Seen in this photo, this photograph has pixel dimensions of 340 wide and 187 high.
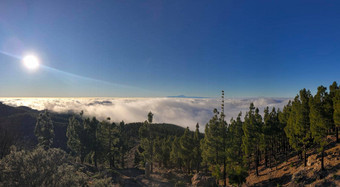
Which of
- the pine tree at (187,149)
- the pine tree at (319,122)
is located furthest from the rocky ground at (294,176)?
the pine tree at (187,149)

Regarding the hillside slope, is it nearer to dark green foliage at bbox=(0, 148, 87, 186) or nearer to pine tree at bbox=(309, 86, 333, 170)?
pine tree at bbox=(309, 86, 333, 170)

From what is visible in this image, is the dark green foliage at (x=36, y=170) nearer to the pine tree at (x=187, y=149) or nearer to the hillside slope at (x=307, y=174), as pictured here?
the hillside slope at (x=307, y=174)

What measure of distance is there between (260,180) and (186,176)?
1651cm

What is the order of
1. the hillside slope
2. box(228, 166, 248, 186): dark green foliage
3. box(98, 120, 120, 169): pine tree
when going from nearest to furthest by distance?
the hillside slope < box(228, 166, 248, 186): dark green foliage < box(98, 120, 120, 169): pine tree

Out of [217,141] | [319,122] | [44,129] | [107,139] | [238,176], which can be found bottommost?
[238,176]

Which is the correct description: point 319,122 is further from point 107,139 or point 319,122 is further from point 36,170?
point 107,139

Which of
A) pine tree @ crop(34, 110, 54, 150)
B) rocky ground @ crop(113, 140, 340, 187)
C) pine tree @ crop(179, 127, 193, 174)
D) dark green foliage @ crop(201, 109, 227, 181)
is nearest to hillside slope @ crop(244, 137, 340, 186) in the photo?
rocky ground @ crop(113, 140, 340, 187)

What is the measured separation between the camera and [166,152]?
59.8m

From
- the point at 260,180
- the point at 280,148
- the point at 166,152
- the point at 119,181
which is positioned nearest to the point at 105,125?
the point at 119,181

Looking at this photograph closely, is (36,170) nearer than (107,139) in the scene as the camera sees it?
Yes

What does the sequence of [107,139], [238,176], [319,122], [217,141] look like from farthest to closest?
[107,139] → [217,141] → [238,176] → [319,122]

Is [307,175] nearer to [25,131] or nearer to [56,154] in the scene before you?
[56,154]

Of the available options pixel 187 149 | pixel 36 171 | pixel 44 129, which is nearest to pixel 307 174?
pixel 187 149

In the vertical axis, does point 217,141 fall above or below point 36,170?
below
